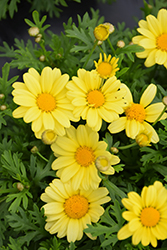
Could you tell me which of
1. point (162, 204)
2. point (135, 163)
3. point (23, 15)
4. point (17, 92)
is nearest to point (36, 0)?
point (23, 15)

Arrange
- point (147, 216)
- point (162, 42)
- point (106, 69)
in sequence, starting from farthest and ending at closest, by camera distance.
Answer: point (162, 42), point (106, 69), point (147, 216)

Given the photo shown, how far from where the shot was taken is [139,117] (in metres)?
0.85

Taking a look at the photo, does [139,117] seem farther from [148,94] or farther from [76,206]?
[76,206]

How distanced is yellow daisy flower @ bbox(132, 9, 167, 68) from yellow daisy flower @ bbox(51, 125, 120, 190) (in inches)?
13.8

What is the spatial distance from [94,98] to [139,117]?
0.15m

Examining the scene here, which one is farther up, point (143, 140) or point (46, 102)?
point (46, 102)

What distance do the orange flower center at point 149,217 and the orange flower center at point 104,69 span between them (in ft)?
1.19

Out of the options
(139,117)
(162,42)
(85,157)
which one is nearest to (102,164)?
(85,157)

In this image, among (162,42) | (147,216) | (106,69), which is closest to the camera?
(147,216)

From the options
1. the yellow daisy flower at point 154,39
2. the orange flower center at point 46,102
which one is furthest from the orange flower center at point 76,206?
the yellow daisy flower at point 154,39

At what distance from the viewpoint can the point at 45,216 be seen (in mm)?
824

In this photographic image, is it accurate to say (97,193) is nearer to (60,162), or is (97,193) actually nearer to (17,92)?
(60,162)

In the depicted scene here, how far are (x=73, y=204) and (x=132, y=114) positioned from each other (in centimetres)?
31

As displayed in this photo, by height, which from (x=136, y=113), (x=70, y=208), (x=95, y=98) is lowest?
(x=70, y=208)
